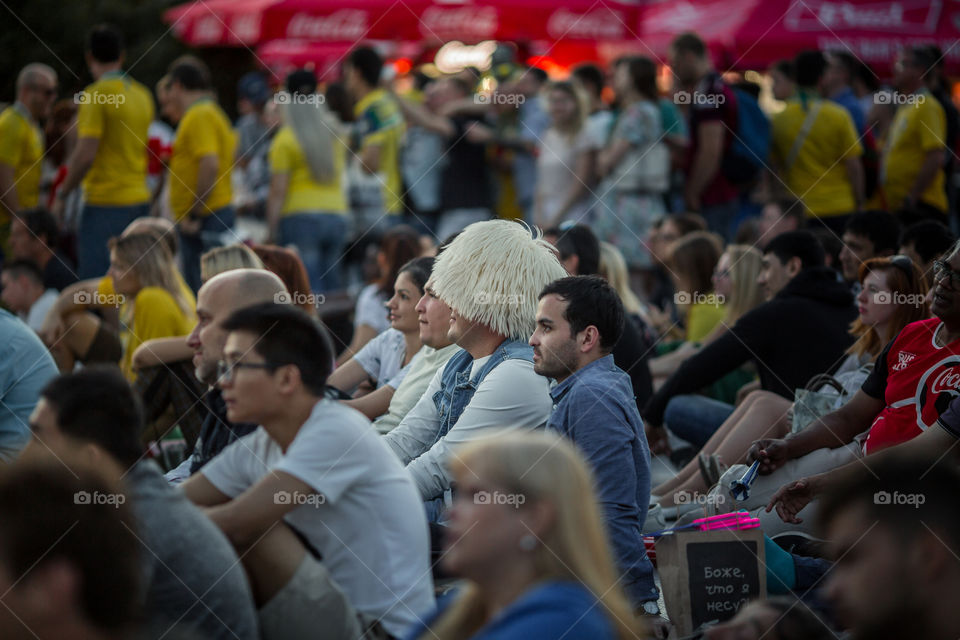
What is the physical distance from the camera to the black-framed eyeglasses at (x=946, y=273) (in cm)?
394

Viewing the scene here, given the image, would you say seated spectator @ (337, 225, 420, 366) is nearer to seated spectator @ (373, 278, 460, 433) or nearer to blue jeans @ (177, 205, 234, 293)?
seated spectator @ (373, 278, 460, 433)

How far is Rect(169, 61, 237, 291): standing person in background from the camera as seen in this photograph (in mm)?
8273

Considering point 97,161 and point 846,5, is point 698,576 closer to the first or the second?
point 97,161

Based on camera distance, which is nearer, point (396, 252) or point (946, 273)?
point (946, 273)

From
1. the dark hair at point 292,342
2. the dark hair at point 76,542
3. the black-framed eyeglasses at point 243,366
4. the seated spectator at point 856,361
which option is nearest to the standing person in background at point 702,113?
the seated spectator at point 856,361

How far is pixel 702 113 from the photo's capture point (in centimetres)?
830

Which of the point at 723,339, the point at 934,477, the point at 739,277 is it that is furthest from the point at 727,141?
the point at 934,477

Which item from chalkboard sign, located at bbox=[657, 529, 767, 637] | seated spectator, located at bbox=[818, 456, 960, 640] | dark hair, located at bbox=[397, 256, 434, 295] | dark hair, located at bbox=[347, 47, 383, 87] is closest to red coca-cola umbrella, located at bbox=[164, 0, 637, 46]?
dark hair, located at bbox=[347, 47, 383, 87]

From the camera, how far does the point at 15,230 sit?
820cm

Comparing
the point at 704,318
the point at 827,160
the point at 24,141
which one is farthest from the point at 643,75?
the point at 24,141

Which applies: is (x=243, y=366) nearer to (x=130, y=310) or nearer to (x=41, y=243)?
(x=130, y=310)

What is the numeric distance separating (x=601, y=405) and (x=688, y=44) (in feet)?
16.7

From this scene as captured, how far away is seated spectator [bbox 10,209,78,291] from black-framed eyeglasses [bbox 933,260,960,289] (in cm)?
602

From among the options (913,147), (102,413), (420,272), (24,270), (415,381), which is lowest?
(24,270)
